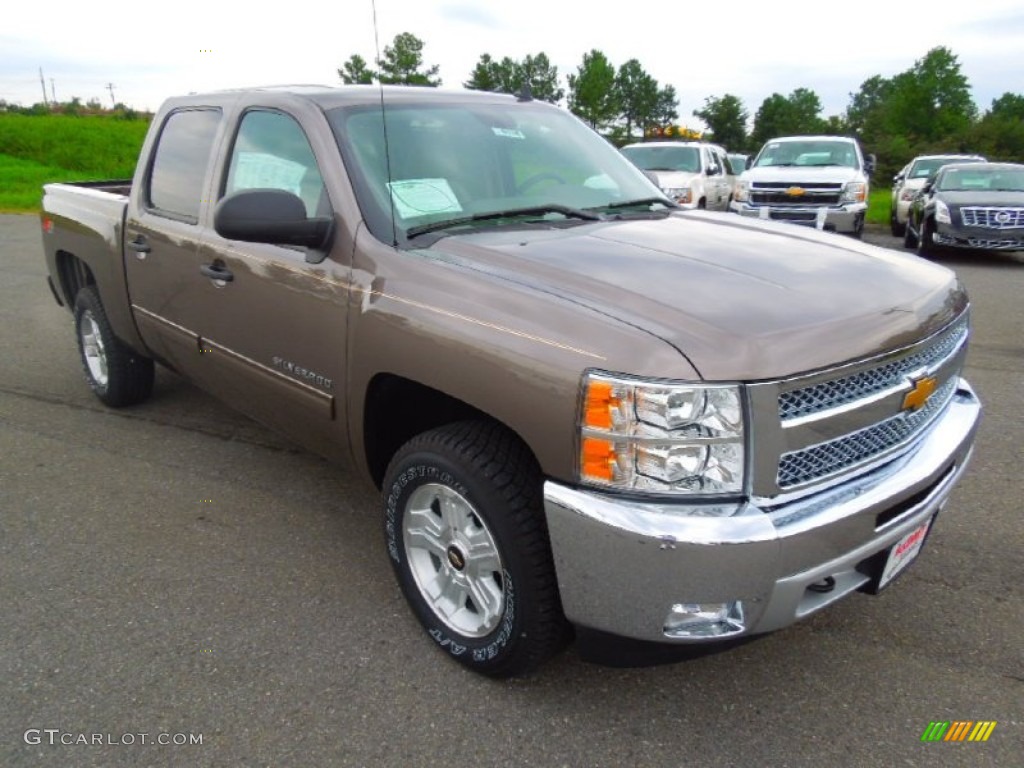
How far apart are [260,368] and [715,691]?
6.81ft

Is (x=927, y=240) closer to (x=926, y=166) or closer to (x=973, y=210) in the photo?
(x=973, y=210)

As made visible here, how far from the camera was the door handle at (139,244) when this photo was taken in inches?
161

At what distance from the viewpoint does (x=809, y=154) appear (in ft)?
45.6

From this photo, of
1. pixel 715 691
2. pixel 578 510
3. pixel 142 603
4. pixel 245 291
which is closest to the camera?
pixel 578 510

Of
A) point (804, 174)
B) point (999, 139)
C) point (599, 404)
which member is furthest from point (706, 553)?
point (999, 139)

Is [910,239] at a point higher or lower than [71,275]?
lower

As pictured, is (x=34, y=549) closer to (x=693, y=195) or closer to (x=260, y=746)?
(x=260, y=746)

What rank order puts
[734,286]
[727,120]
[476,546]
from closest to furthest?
[734,286]
[476,546]
[727,120]

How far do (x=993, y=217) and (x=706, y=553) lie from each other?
1128 centimetres

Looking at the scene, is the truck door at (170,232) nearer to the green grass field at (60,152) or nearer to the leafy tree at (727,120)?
the green grass field at (60,152)

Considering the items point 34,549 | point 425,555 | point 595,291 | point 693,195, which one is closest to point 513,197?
point 595,291

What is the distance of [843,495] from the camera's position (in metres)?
2.21

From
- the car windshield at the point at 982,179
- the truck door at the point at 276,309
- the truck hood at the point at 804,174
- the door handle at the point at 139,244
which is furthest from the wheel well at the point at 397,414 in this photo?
the car windshield at the point at 982,179

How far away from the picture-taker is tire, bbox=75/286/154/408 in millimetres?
4906
